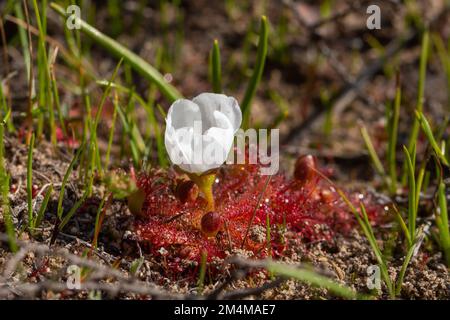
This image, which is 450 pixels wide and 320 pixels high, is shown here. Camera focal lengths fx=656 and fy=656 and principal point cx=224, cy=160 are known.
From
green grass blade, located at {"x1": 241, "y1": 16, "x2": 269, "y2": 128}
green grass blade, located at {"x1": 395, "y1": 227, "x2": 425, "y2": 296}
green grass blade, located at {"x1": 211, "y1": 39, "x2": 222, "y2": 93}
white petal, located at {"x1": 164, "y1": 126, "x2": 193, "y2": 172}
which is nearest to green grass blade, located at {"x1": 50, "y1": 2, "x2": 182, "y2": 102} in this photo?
green grass blade, located at {"x1": 211, "y1": 39, "x2": 222, "y2": 93}

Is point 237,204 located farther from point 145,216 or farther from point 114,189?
point 114,189

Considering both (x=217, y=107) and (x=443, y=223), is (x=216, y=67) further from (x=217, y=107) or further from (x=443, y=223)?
(x=443, y=223)

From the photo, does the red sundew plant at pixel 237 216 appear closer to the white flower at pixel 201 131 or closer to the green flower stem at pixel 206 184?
the green flower stem at pixel 206 184

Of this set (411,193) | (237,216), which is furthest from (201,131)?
(411,193)

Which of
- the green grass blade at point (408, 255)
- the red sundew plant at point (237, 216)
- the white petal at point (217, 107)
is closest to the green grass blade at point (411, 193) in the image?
the green grass blade at point (408, 255)

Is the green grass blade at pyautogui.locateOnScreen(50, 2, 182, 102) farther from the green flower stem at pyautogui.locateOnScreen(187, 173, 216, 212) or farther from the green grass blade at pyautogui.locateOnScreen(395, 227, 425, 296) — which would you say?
the green grass blade at pyautogui.locateOnScreen(395, 227, 425, 296)
